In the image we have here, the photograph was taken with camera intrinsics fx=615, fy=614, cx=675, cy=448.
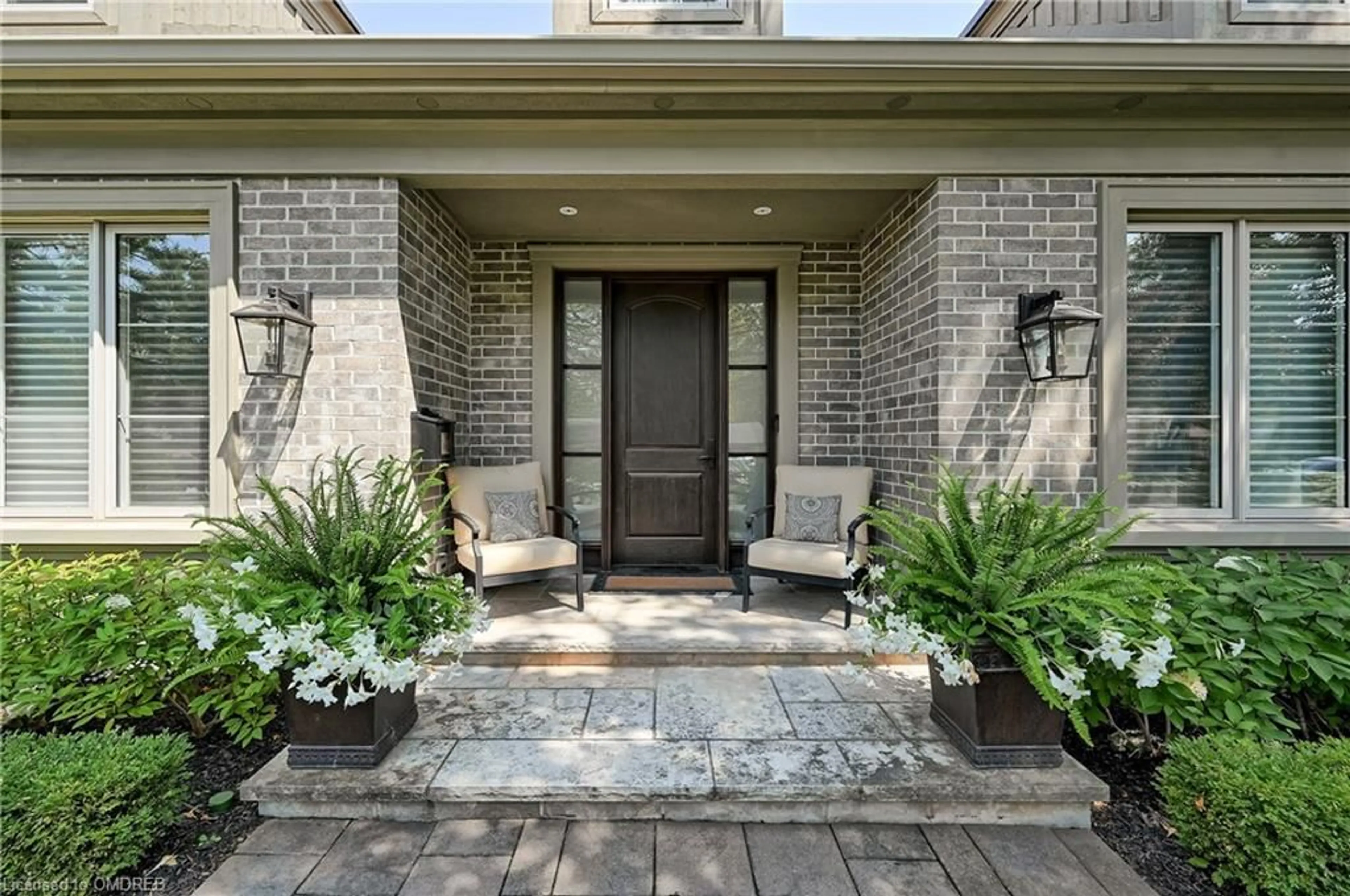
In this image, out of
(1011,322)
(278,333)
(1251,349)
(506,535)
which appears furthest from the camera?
(506,535)

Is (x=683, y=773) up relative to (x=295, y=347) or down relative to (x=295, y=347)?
down

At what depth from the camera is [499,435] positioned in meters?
4.37

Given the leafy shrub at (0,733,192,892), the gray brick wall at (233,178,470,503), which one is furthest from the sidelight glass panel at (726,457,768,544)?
the leafy shrub at (0,733,192,892)

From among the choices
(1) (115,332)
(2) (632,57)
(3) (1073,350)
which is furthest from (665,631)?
(1) (115,332)

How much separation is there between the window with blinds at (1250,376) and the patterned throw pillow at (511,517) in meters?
3.35

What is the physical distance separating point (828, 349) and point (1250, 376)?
229 cm

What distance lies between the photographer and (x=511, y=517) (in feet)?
12.2

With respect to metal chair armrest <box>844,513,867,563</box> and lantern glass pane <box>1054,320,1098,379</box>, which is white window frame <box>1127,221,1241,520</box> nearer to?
lantern glass pane <box>1054,320,1098,379</box>

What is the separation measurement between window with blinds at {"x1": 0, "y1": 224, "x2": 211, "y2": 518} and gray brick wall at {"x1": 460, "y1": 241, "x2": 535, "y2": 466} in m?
1.56

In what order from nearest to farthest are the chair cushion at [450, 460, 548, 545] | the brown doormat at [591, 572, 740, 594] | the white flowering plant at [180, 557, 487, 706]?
the white flowering plant at [180, 557, 487, 706], the chair cushion at [450, 460, 548, 545], the brown doormat at [591, 572, 740, 594]

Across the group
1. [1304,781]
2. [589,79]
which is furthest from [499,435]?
[1304,781]

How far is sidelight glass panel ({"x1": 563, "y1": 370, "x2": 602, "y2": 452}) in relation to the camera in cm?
459

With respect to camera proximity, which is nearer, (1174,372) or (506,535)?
(1174,372)

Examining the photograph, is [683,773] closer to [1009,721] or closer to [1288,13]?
[1009,721]
